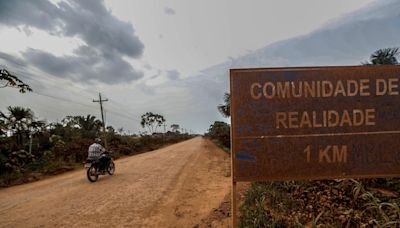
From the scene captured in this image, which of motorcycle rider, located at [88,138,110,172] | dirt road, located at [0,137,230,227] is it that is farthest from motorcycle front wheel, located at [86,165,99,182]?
motorcycle rider, located at [88,138,110,172]

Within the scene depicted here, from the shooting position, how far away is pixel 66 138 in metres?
19.3

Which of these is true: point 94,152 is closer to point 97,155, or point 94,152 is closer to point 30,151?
point 97,155

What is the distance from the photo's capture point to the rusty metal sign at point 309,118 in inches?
139

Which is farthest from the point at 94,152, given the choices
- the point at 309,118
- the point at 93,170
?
the point at 309,118

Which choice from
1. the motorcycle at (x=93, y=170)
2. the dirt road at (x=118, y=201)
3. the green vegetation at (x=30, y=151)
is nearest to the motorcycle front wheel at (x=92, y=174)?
the motorcycle at (x=93, y=170)

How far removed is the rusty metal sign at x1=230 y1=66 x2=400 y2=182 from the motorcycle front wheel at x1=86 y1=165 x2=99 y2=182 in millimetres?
7651

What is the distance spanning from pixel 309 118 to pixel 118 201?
521 cm

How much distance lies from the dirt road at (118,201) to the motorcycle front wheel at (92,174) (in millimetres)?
226

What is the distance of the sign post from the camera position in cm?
354

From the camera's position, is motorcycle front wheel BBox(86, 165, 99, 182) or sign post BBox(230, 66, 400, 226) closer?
sign post BBox(230, 66, 400, 226)

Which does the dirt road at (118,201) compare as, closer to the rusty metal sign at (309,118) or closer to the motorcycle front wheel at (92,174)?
the motorcycle front wheel at (92,174)

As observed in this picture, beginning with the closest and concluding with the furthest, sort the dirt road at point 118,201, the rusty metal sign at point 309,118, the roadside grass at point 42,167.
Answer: the rusty metal sign at point 309,118 < the dirt road at point 118,201 < the roadside grass at point 42,167

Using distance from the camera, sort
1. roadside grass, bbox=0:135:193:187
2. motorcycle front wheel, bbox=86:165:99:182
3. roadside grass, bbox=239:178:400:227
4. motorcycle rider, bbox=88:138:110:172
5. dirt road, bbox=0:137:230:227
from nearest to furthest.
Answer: roadside grass, bbox=239:178:400:227 → dirt road, bbox=0:137:230:227 → motorcycle front wheel, bbox=86:165:99:182 → motorcycle rider, bbox=88:138:110:172 → roadside grass, bbox=0:135:193:187

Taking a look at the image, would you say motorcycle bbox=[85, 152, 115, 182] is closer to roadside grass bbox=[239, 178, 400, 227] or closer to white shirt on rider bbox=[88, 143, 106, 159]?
white shirt on rider bbox=[88, 143, 106, 159]
